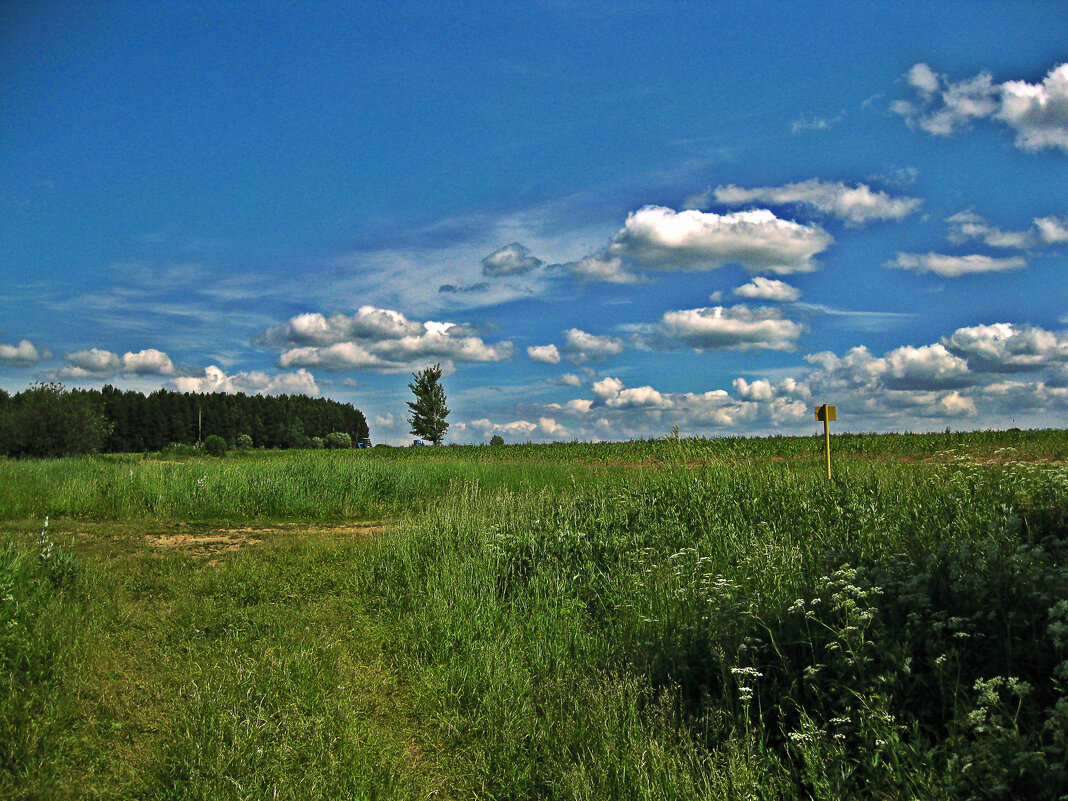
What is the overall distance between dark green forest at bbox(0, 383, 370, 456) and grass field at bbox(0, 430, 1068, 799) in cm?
2408

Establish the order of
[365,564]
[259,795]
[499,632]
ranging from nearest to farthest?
1. [259,795]
2. [499,632]
3. [365,564]

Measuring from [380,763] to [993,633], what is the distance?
12.6 feet

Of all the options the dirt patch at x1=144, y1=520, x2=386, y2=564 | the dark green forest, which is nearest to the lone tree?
the dark green forest

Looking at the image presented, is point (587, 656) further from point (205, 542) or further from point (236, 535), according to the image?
point (236, 535)

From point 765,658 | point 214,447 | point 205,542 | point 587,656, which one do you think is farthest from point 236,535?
point 214,447

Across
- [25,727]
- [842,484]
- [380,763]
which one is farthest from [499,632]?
[842,484]

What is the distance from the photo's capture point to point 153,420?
78312 mm

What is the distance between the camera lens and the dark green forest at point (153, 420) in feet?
94.8

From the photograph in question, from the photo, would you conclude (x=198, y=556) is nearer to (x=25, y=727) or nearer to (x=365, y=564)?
(x=365, y=564)

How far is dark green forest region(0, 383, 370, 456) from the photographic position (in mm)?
28891

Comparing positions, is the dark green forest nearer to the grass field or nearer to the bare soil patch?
the bare soil patch

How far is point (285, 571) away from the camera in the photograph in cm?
939

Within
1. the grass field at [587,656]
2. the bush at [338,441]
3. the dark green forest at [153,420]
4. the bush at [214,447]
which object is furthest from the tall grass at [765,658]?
the bush at [338,441]

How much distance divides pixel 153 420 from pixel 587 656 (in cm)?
8655
